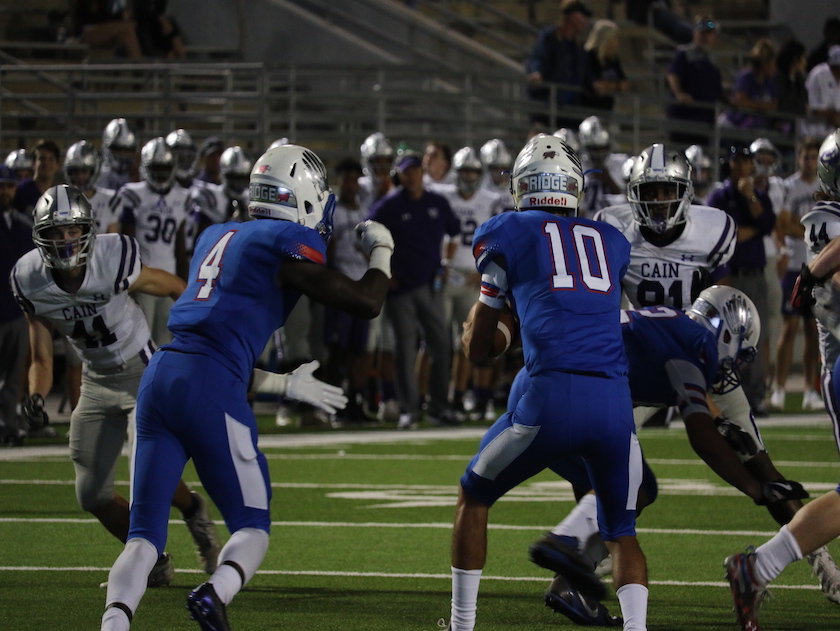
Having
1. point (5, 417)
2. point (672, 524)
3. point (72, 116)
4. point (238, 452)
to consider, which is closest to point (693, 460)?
point (672, 524)

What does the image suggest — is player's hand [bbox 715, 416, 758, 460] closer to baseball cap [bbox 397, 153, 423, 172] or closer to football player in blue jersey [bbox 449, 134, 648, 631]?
football player in blue jersey [bbox 449, 134, 648, 631]

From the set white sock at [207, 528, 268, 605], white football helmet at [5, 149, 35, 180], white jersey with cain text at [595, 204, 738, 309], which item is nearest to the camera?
white sock at [207, 528, 268, 605]

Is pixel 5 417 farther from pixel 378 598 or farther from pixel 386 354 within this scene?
pixel 378 598

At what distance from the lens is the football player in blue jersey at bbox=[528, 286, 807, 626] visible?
525 cm

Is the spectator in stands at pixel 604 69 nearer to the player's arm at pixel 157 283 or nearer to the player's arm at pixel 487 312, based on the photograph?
the player's arm at pixel 157 283

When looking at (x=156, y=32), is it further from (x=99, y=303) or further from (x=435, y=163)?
(x=99, y=303)

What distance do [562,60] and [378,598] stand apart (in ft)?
35.0

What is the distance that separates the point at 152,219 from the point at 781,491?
673 centimetres

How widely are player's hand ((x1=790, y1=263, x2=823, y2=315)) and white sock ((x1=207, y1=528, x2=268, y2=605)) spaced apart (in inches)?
78.0

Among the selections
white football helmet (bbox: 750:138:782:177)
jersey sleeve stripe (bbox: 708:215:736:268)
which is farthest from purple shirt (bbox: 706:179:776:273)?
jersey sleeve stripe (bbox: 708:215:736:268)

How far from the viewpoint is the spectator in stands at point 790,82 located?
1697 cm

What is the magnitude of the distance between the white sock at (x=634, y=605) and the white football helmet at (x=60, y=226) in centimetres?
266

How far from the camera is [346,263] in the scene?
1179 centimetres

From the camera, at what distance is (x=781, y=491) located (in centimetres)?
533
